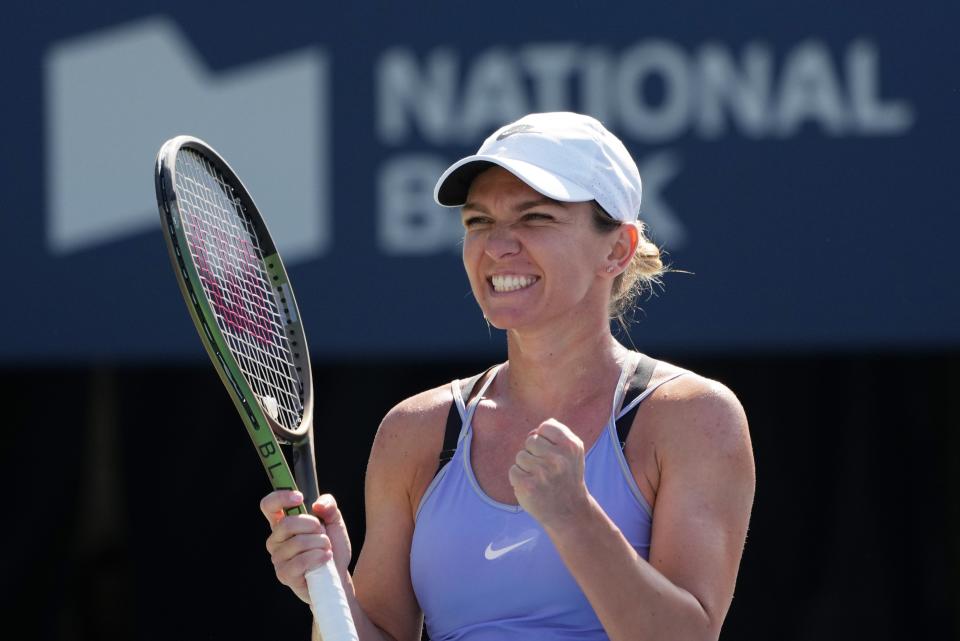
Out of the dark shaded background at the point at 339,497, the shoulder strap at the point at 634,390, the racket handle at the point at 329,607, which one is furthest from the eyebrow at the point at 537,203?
the dark shaded background at the point at 339,497

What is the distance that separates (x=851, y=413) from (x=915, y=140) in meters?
0.99

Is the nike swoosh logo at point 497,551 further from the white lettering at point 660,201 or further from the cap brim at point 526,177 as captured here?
the white lettering at point 660,201

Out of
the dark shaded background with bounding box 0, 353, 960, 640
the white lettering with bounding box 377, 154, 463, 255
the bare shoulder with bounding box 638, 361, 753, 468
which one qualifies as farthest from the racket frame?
the dark shaded background with bounding box 0, 353, 960, 640

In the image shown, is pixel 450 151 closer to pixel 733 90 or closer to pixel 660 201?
pixel 660 201

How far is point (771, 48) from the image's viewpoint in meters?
3.91

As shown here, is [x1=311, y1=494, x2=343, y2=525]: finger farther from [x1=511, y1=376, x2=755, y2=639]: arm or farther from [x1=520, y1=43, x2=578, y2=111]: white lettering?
[x1=520, y1=43, x2=578, y2=111]: white lettering

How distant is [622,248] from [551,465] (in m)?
0.41

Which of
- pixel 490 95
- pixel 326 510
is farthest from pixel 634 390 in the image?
pixel 490 95

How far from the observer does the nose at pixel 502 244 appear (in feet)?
6.77

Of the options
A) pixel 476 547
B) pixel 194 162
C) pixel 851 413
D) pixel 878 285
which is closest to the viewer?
pixel 476 547

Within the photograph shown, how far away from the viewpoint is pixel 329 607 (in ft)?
6.66

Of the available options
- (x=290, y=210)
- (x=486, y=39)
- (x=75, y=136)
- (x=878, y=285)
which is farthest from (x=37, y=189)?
(x=878, y=285)

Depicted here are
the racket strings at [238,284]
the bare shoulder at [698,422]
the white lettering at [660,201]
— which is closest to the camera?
the bare shoulder at [698,422]

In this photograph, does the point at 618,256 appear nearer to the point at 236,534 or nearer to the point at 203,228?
the point at 203,228
